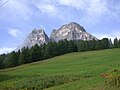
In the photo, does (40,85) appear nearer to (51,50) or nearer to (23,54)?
(23,54)

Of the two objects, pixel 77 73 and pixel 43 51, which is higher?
pixel 43 51

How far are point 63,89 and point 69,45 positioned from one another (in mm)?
128497

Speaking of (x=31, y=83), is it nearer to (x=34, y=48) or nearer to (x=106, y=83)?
(x=106, y=83)

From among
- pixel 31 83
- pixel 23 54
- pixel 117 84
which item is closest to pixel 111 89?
pixel 117 84

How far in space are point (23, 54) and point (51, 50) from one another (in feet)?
56.8

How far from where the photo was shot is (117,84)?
24.4 metres

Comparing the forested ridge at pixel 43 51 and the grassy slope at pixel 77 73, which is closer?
the grassy slope at pixel 77 73

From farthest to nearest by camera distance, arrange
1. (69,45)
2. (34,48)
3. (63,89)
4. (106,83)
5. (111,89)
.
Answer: (69,45)
(34,48)
(63,89)
(106,83)
(111,89)

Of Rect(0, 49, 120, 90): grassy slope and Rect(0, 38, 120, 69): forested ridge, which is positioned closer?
Answer: Rect(0, 49, 120, 90): grassy slope

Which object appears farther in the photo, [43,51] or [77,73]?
[43,51]

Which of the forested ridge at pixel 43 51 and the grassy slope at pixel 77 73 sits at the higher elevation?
the forested ridge at pixel 43 51

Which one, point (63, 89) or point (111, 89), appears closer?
point (111, 89)

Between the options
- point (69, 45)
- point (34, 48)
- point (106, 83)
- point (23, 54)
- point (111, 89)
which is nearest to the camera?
point (111, 89)

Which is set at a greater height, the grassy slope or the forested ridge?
the forested ridge
